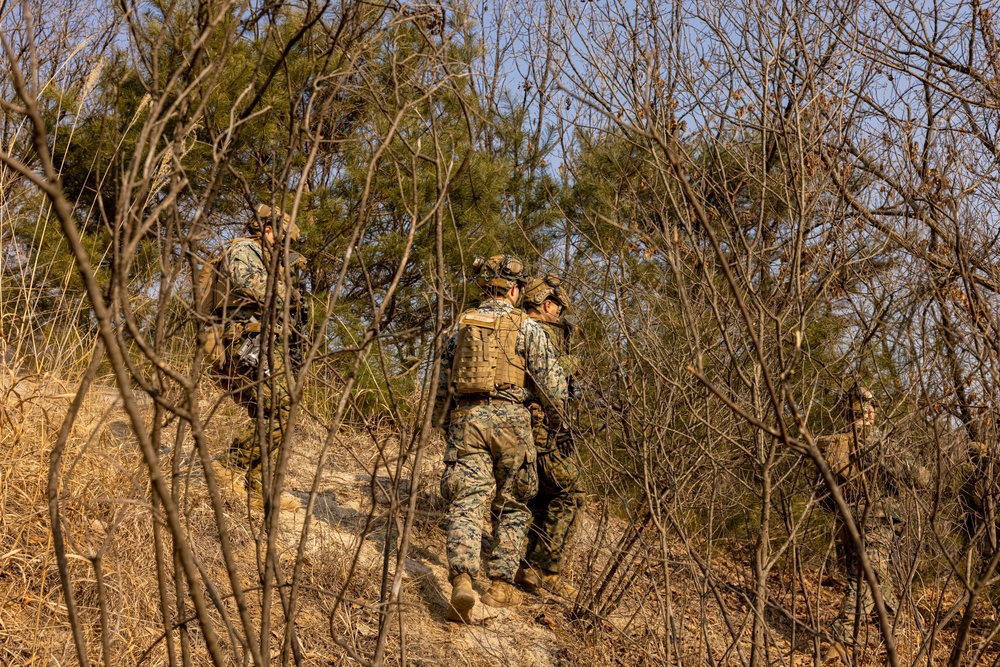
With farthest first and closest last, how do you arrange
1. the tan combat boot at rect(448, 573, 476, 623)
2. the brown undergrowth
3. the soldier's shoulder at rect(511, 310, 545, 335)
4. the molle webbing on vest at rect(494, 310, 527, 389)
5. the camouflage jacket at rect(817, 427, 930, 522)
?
1. the soldier's shoulder at rect(511, 310, 545, 335)
2. the molle webbing on vest at rect(494, 310, 527, 389)
3. the tan combat boot at rect(448, 573, 476, 623)
4. the brown undergrowth
5. the camouflage jacket at rect(817, 427, 930, 522)

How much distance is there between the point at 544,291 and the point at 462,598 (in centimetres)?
202

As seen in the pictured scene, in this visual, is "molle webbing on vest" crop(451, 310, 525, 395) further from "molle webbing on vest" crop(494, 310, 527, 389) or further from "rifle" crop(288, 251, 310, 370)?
"rifle" crop(288, 251, 310, 370)

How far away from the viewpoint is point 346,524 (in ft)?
19.9

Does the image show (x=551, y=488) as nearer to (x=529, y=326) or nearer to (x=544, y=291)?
(x=529, y=326)

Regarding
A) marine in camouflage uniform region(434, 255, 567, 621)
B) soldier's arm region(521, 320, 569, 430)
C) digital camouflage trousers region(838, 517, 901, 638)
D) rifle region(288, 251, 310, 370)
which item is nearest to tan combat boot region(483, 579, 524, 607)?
marine in camouflage uniform region(434, 255, 567, 621)

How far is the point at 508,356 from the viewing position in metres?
5.41

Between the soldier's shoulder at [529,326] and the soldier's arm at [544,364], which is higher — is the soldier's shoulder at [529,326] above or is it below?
above

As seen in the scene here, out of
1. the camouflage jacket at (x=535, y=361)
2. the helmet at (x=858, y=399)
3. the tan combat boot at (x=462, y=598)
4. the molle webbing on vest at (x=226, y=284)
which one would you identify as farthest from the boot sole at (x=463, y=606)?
the helmet at (x=858, y=399)

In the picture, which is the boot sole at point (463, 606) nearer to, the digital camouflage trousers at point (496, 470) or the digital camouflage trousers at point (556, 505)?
the digital camouflage trousers at point (496, 470)

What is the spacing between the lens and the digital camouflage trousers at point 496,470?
5.26 metres

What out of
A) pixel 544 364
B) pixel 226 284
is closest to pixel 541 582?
pixel 544 364

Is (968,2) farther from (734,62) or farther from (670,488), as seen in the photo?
(670,488)

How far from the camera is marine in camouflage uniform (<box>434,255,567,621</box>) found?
17.3ft

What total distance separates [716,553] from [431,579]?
8.16 feet
